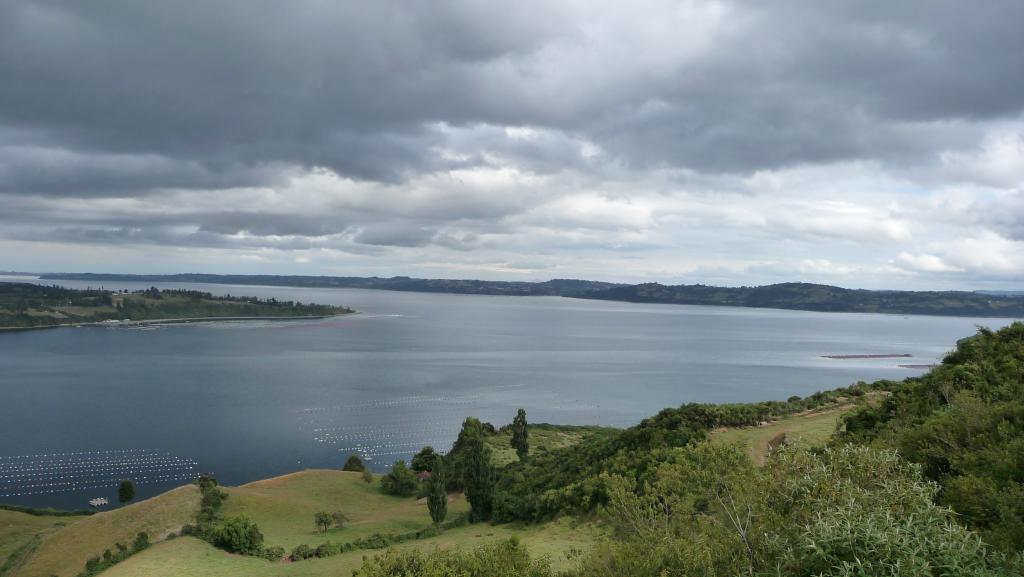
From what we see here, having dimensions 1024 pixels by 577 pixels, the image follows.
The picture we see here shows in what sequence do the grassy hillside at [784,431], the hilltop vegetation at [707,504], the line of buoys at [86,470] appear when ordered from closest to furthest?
the hilltop vegetation at [707,504] → the grassy hillside at [784,431] → the line of buoys at [86,470]

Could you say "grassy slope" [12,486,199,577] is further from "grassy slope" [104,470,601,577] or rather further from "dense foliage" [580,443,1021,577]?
"dense foliage" [580,443,1021,577]

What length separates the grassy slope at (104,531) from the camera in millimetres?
45469

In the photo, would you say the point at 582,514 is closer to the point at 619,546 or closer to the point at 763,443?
the point at 763,443

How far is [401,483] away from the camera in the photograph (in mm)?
63188

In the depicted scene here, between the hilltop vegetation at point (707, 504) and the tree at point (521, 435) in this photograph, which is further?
the tree at point (521, 435)

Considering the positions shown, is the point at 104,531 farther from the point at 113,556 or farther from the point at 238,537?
the point at 238,537

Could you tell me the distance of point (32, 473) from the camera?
77.4 metres

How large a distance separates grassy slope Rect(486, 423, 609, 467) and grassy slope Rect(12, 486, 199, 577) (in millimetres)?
32497

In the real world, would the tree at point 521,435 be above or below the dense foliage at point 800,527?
below

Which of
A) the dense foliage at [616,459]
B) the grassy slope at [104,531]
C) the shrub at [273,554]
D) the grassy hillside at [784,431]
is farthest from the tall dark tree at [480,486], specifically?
the grassy slope at [104,531]

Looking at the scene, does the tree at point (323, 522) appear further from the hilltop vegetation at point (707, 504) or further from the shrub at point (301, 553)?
the shrub at point (301, 553)

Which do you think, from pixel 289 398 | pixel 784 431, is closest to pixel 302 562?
pixel 784 431

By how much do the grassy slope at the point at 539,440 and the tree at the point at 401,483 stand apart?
1053cm

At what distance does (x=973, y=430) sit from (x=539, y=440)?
61.0 meters
